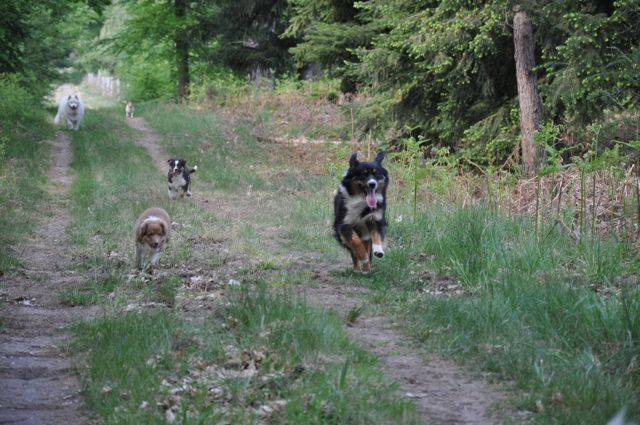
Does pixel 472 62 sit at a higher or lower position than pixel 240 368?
higher

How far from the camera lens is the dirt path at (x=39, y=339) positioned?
571 cm

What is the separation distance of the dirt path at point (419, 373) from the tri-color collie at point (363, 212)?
78 cm

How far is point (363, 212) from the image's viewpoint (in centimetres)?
1021

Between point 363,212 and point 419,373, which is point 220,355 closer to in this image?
point 419,373

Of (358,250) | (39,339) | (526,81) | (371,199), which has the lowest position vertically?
(39,339)

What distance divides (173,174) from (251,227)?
4.32m

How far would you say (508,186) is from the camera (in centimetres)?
1345

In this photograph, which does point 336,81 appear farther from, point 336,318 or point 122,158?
point 336,318

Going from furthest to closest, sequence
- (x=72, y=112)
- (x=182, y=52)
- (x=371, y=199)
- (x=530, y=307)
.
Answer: (x=182, y=52) → (x=72, y=112) → (x=371, y=199) → (x=530, y=307)

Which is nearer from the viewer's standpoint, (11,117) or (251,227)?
(251,227)

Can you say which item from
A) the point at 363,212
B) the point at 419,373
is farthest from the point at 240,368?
the point at 363,212

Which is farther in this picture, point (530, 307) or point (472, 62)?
point (472, 62)

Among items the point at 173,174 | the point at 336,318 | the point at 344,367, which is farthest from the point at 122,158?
the point at 344,367

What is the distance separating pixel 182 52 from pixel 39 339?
3649cm
